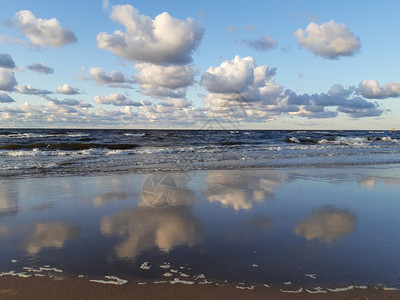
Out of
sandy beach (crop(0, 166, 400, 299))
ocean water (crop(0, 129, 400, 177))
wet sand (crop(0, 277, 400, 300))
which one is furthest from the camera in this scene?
ocean water (crop(0, 129, 400, 177))

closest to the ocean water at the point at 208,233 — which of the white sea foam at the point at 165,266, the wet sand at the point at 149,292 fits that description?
the white sea foam at the point at 165,266

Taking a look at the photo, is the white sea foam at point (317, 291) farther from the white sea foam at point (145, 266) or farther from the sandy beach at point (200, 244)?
the white sea foam at point (145, 266)

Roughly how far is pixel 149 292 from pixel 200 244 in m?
1.28

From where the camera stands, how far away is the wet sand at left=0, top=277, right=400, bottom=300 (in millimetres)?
3010

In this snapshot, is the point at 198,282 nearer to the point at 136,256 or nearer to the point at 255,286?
the point at 255,286

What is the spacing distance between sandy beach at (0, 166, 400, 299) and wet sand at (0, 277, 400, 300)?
11 mm

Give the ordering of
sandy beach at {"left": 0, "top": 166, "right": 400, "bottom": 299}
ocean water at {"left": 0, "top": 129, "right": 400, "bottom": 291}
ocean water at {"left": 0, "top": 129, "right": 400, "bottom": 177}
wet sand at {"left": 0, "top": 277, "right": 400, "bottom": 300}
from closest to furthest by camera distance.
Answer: wet sand at {"left": 0, "top": 277, "right": 400, "bottom": 300}
sandy beach at {"left": 0, "top": 166, "right": 400, "bottom": 299}
ocean water at {"left": 0, "top": 129, "right": 400, "bottom": 291}
ocean water at {"left": 0, "top": 129, "right": 400, "bottom": 177}

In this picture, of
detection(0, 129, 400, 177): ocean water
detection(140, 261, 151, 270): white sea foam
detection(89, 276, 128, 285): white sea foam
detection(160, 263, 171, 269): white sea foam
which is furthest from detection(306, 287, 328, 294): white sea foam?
detection(0, 129, 400, 177): ocean water

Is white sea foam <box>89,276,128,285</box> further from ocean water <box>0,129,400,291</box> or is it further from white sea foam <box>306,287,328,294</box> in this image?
white sea foam <box>306,287,328,294</box>

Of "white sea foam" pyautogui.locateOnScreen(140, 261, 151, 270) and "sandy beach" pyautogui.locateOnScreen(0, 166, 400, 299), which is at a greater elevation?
"white sea foam" pyautogui.locateOnScreen(140, 261, 151, 270)

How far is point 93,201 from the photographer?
22.8 ft

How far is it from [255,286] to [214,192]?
15.5 feet

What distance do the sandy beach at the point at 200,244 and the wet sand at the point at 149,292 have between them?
1cm

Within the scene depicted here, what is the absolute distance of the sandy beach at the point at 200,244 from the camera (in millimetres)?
3176
